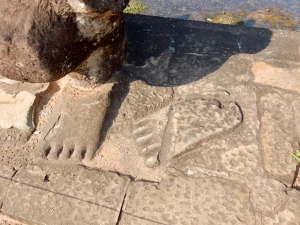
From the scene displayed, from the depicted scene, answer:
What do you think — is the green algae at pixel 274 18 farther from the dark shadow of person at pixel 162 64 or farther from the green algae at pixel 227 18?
the dark shadow of person at pixel 162 64

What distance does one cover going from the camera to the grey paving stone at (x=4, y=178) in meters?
1.42

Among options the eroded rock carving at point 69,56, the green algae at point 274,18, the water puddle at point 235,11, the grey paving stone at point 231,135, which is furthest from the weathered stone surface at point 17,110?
the green algae at point 274,18

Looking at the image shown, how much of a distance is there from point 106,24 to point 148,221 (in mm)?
836

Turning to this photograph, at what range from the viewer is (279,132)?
158cm

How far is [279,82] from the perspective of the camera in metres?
1.81

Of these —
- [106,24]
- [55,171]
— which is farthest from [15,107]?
[106,24]

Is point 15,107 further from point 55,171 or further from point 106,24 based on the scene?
point 106,24

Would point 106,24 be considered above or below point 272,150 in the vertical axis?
above

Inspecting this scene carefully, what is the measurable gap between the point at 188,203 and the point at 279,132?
23.6 inches

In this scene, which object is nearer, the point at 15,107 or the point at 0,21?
the point at 0,21

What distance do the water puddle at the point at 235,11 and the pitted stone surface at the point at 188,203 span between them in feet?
8.60

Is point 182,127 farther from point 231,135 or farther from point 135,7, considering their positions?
point 135,7

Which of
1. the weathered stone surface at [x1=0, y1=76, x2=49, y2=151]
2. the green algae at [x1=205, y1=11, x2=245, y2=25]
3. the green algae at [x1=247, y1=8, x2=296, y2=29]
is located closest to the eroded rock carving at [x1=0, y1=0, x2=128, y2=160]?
the weathered stone surface at [x1=0, y1=76, x2=49, y2=151]

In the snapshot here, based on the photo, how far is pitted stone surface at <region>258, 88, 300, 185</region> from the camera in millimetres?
1447
